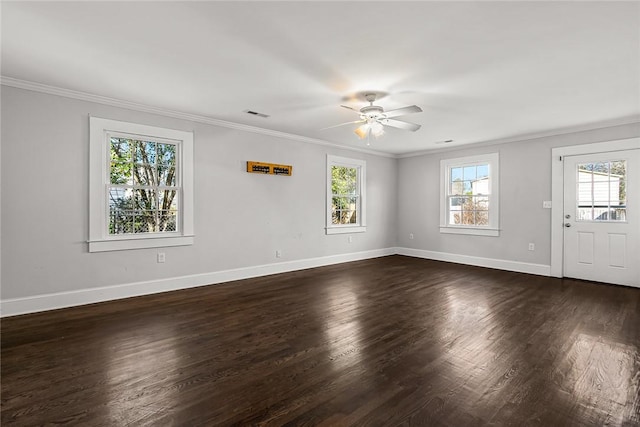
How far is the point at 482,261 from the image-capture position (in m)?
6.35

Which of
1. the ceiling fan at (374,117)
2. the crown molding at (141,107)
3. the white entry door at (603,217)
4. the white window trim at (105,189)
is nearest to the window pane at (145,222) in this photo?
the white window trim at (105,189)

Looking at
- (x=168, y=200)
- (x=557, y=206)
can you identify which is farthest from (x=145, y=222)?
(x=557, y=206)

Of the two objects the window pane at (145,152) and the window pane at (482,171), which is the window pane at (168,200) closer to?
the window pane at (145,152)

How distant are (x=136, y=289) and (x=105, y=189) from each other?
1.36 meters

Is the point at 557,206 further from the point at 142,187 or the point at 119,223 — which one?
the point at 119,223

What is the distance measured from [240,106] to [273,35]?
1.87 m

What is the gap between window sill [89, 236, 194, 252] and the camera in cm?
387

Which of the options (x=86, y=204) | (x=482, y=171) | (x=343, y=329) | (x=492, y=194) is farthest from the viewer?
(x=482, y=171)

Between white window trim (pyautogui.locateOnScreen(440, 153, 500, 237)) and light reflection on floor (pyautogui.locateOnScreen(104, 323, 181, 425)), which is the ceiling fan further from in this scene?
light reflection on floor (pyautogui.locateOnScreen(104, 323, 181, 425))

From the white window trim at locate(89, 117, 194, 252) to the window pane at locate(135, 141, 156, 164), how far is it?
15 centimetres

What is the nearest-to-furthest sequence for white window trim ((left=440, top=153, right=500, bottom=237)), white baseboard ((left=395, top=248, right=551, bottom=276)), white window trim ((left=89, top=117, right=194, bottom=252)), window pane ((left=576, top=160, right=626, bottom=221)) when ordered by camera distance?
white window trim ((left=89, top=117, right=194, bottom=252)) < window pane ((left=576, top=160, right=626, bottom=221)) < white baseboard ((left=395, top=248, right=551, bottom=276)) < white window trim ((left=440, top=153, right=500, bottom=237))

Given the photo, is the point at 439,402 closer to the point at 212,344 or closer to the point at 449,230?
the point at 212,344

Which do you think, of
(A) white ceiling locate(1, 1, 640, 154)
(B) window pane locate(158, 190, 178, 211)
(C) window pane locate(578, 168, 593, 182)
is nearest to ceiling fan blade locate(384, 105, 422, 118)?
(A) white ceiling locate(1, 1, 640, 154)

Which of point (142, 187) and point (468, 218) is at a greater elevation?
point (142, 187)
